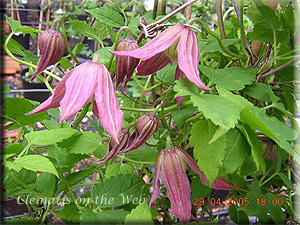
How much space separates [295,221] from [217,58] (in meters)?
0.34

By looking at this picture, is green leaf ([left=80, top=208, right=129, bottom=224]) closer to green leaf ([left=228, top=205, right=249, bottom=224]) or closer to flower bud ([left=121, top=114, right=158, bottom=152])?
flower bud ([left=121, top=114, right=158, bottom=152])

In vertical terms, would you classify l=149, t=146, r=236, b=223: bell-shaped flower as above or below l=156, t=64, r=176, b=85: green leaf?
below

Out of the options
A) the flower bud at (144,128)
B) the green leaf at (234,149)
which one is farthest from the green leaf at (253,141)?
the flower bud at (144,128)

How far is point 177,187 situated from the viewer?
1.27 feet

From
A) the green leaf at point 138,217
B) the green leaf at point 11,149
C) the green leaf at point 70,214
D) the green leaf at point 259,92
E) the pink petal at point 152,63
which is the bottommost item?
the green leaf at point 70,214

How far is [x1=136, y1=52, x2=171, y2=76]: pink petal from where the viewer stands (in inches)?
15.5

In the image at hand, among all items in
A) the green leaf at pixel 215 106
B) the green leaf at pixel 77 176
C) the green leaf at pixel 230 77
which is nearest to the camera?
the green leaf at pixel 215 106

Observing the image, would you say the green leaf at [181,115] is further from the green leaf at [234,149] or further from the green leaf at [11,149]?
the green leaf at [11,149]

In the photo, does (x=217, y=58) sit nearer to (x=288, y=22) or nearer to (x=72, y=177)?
(x=288, y=22)

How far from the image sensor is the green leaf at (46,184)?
1.69ft

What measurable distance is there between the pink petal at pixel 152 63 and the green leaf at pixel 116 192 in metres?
0.18

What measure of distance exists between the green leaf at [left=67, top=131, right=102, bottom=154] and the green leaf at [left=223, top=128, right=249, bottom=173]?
7.9 inches

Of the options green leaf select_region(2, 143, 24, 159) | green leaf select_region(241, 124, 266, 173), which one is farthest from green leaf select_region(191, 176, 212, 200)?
green leaf select_region(2, 143, 24, 159)

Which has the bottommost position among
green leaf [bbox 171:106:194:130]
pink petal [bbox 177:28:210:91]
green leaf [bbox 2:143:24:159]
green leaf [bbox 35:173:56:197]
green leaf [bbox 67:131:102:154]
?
green leaf [bbox 35:173:56:197]
